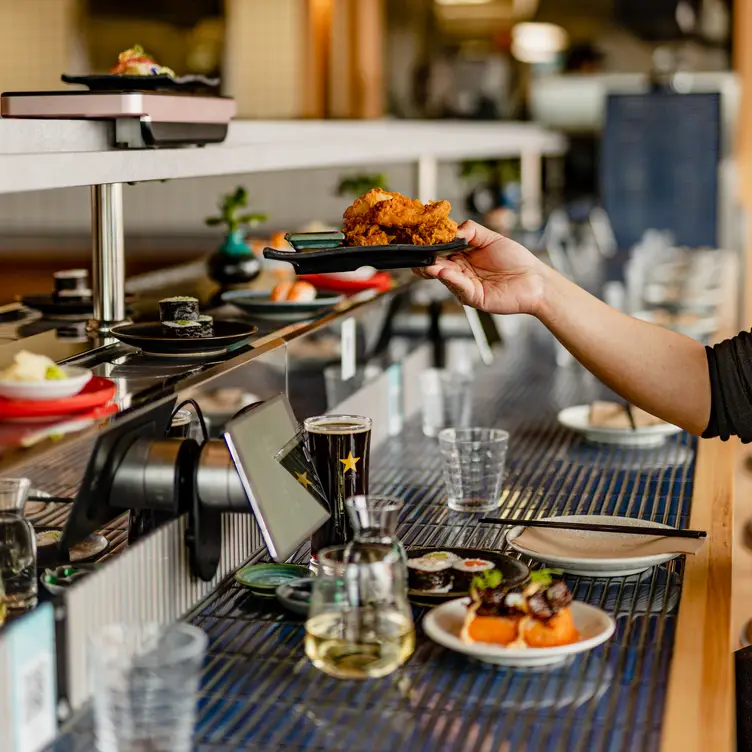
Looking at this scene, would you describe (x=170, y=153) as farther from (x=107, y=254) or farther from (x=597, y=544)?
(x=597, y=544)

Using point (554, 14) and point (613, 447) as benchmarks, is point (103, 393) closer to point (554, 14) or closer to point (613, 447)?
point (613, 447)

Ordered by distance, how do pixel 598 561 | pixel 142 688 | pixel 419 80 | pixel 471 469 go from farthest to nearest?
pixel 419 80, pixel 471 469, pixel 598 561, pixel 142 688

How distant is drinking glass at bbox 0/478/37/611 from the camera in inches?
60.0

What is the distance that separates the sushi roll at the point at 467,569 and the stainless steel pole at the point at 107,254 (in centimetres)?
73

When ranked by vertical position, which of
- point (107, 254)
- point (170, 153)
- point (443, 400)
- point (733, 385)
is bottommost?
point (443, 400)

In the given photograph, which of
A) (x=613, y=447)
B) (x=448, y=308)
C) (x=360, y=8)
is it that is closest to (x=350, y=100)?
(x=360, y=8)

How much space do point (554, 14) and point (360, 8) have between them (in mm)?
1554

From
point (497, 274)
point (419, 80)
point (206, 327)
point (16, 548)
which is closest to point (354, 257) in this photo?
point (206, 327)

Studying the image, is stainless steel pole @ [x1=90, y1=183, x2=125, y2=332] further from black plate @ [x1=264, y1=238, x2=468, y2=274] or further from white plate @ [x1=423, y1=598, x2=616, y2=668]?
white plate @ [x1=423, y1=598, x2=616, y2=668]

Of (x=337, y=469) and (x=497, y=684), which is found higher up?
(x=337, y=469)

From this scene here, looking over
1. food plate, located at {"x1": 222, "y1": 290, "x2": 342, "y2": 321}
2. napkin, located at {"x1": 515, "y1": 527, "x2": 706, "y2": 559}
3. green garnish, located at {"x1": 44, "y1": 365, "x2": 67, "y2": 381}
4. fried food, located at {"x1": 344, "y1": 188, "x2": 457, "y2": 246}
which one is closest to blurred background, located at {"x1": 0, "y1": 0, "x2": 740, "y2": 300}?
food plate, located at {"x1": 222, "y1": 290, "x2": 342, "y2": 321}

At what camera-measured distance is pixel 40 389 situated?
1432 millimetres

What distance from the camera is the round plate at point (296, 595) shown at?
1.62 meters

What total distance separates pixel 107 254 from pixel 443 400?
1100 millimetres
